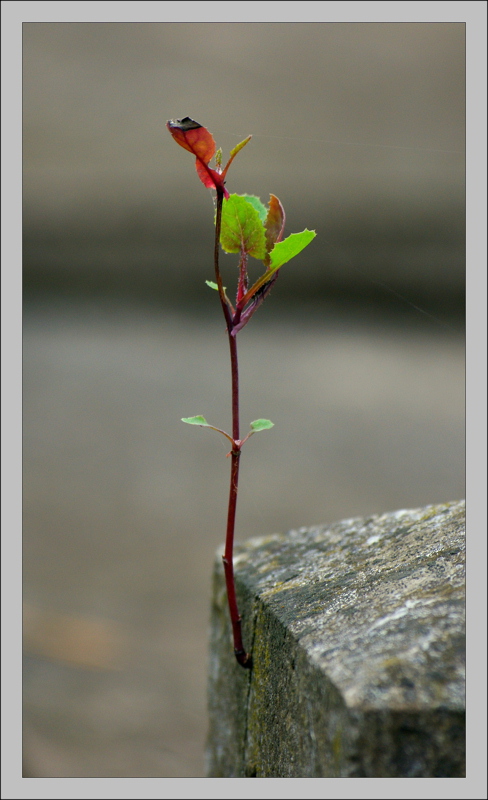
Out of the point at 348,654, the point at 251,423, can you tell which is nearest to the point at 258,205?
the point at 251,423

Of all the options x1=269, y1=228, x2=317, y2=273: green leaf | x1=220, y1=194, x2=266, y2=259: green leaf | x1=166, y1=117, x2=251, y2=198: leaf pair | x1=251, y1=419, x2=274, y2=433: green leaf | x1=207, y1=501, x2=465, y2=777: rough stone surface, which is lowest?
x1=207, y1=501, x2=465, y2=777: rough stone surface

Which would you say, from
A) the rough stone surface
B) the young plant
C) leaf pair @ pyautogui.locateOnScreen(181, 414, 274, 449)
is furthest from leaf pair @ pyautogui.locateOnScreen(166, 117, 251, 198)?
the rough stone surface

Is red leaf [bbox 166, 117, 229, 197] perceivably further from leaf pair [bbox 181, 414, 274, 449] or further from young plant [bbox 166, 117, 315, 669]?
leaf pair [bbox 181, 414, 274, 449]

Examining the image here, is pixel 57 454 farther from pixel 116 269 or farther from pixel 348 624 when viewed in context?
pixel 348 624

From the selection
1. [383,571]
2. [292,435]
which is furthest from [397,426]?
[383,571]

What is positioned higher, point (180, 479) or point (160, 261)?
point (160, 261)

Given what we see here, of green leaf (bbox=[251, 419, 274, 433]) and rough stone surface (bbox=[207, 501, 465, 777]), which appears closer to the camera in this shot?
rough stone surface (bbox=[207, 501, 465, 777])

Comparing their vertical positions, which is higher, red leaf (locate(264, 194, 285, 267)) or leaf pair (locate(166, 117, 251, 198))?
leaf pair (locate(166, 117, 251, 198))

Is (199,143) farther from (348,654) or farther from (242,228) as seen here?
(348,654)
